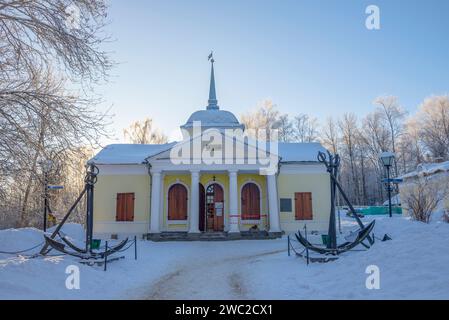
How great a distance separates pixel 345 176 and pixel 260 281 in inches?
1764

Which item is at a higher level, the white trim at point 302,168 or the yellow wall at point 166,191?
the white trim at point 302,168

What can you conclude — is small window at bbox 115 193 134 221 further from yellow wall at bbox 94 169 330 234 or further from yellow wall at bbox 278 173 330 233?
yellow wall at bbox 278 173 330 233

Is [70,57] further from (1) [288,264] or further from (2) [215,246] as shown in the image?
(2) [215,246]

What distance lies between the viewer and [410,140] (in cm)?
4069

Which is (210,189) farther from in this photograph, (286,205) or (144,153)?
(144,153)

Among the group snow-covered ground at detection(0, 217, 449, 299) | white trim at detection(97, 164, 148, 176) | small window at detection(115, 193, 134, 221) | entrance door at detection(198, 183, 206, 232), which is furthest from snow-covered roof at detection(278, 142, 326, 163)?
snow-covered ground at detection(0, 217, 449, 299)

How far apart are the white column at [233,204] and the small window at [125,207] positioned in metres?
5.54

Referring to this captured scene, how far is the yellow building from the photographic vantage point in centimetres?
1844

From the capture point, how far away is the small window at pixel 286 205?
19.5m

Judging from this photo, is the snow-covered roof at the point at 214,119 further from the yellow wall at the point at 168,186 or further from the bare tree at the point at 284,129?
the bare tree at the point at 284,129

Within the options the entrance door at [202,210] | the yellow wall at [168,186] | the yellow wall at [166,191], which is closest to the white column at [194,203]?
the yellow wall at [168,186]

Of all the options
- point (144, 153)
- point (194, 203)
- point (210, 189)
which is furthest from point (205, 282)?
point (144, 153)

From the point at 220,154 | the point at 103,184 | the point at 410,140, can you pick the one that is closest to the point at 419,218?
the point at 220,154

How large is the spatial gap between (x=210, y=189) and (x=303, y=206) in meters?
5.34
